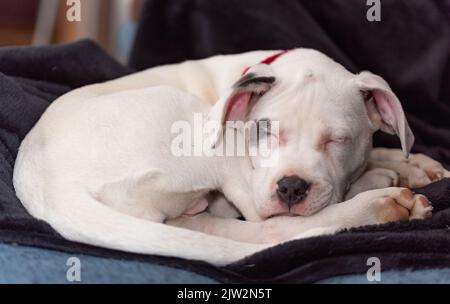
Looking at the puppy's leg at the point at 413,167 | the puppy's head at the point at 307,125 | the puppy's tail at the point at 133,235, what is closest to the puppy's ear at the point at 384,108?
the puppy's head at the point at 307,125

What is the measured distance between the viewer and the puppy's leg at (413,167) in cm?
273

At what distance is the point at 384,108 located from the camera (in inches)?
97.5

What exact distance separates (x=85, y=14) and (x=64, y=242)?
3.59 meters

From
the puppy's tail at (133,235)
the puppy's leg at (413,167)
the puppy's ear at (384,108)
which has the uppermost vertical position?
the puppy's ear at (384,108)

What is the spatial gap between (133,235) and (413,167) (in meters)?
1.28

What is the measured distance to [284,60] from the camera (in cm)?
259

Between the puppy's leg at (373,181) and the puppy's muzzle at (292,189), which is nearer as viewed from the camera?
the puppy's muzzle at (292,189)

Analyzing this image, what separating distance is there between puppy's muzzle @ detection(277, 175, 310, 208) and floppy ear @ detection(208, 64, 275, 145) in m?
0.24

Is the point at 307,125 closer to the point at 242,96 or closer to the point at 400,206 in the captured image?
the point at 242,96

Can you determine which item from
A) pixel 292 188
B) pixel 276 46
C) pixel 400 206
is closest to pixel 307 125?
pixel 292 188

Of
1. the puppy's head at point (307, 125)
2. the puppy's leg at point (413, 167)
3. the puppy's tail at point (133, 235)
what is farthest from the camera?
the puppy's leg at point (413, 167)

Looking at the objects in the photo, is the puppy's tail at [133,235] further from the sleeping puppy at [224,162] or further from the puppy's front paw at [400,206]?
the puppy's front paw at [400,206]

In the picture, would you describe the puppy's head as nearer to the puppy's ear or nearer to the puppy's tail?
the puppy's ear

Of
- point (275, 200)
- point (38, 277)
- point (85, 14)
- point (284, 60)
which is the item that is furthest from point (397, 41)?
point (85, 14)
